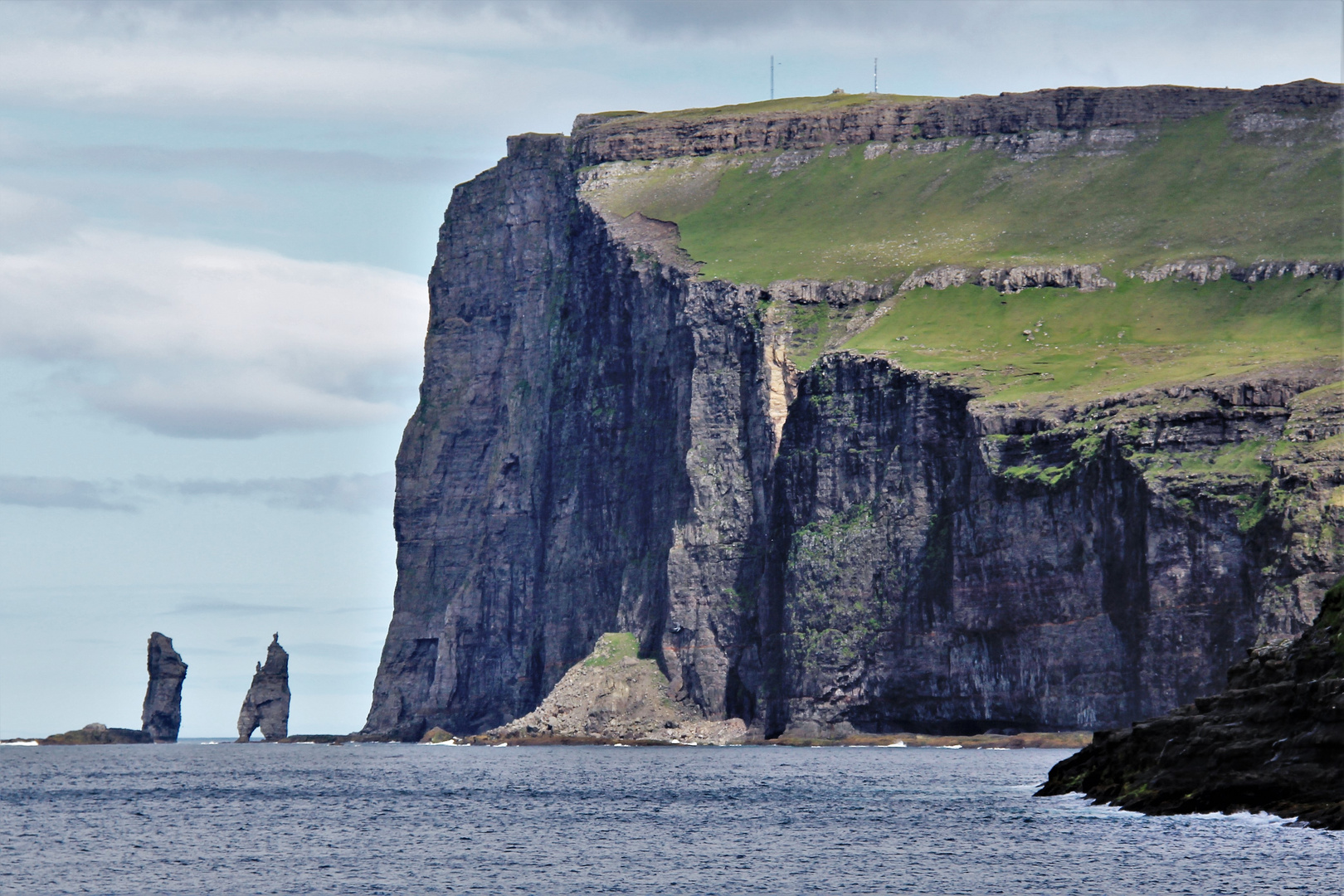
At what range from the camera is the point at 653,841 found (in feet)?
331

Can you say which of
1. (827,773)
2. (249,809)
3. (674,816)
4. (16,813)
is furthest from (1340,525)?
(16,813)

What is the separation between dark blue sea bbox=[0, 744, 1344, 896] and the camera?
8069cm

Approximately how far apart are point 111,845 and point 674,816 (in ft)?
109

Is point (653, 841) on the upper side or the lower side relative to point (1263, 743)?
lower

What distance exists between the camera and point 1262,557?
18912cm

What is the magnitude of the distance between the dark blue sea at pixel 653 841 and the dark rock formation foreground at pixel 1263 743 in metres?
1.61

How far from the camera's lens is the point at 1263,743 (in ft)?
301

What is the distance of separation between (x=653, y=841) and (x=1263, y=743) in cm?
3118

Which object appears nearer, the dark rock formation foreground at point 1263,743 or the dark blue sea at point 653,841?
the dark blue sea at point 653,841

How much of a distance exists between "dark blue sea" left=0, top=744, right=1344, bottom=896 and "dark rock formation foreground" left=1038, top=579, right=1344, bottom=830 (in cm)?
161

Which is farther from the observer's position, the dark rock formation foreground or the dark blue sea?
the dark rock formation foreground

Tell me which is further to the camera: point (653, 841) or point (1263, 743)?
point (653, 841)

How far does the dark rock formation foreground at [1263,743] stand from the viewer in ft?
287

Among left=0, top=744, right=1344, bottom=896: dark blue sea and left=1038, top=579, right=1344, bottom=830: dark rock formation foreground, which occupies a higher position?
left=1038, top=579, right=1344, bottom=830: dark rock formation foreground
